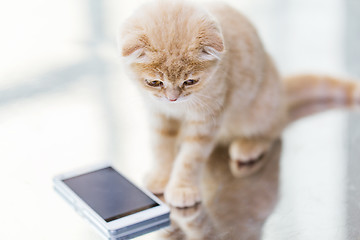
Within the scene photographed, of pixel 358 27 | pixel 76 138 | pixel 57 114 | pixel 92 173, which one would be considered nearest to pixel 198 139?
pixel 92 173

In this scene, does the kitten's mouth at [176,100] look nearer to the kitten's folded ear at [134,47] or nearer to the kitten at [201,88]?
the kitten at [201,88]

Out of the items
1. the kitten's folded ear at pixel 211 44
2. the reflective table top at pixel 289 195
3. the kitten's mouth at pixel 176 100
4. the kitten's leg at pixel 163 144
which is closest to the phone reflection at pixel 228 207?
the reflective table top at pixel 289 195

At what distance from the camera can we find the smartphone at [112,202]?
53.6 inches

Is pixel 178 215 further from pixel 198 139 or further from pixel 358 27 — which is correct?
pixel 358 27

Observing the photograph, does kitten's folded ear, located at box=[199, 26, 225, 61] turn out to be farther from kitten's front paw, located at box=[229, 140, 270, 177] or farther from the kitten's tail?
the kitten's tail

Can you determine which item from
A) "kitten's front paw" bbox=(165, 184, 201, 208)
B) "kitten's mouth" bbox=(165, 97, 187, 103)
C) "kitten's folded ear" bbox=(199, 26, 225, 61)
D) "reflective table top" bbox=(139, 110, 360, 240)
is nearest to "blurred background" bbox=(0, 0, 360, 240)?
"reflective table top" bbox=(139, 110, 360, 240)

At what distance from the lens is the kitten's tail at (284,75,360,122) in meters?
2.01

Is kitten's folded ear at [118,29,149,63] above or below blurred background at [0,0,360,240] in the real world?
above

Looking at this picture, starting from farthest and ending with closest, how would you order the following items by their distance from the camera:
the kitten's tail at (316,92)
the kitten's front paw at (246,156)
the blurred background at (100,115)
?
the kitten's tail at (316,92) → the kitten's front paw at (246,156) → the blurred background at (100,115)

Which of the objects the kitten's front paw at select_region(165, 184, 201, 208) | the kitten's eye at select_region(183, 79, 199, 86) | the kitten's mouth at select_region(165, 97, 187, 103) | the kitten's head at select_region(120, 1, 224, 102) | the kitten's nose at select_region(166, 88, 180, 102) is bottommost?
the kitten's front paw at select_region(165, 184, 201, 208)

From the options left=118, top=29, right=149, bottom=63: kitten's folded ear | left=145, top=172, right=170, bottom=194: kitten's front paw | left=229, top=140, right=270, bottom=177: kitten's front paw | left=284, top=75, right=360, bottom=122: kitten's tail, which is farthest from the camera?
left=284, top=75, right=360, bottom=122: kitten's tail

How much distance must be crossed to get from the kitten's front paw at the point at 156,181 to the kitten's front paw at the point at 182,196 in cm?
4

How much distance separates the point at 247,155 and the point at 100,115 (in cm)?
47

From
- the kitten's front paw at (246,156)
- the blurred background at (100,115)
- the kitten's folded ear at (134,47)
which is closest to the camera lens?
the kitten's folded ear at (134,47)
